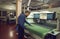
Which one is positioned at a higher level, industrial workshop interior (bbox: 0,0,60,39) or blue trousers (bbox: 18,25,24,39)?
industrial workshop interior (bbox: 0,0,60,39)

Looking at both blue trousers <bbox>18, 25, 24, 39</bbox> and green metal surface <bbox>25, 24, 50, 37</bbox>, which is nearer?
green metal surface <bbox>25, 24, 50, 37</bbox>

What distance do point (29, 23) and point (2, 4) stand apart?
1.62 meters

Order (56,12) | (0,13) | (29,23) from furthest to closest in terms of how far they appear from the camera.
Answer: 1. (0,13)
2. (29,23)
3. (56,12)

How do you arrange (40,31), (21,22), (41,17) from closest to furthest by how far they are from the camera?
1. (40,31)
2. (41,17)
3. (21,22)

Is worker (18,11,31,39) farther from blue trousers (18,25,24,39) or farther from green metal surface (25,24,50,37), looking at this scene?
green metal surface (25,24,50,37)

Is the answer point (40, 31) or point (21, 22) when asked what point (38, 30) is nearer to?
point (40, 31)

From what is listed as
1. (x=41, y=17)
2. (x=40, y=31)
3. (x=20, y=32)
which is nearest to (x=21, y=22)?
(x=20, y=32)

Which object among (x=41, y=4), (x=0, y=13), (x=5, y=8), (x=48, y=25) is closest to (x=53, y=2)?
(x=41, y=4)

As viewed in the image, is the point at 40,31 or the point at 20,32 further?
the point at 20,32

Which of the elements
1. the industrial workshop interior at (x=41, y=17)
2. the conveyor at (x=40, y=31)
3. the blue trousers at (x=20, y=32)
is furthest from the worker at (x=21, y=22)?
the conveyor at (x=40, y=31)

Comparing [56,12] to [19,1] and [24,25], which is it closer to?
[24,25]

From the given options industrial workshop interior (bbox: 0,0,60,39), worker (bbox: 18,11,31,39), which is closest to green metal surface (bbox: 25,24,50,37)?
industrial workshop interior (bbox: 0,0,60,39)

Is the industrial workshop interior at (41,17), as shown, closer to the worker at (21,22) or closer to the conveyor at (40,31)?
the conveyor at (40,31)

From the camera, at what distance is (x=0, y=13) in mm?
5574
